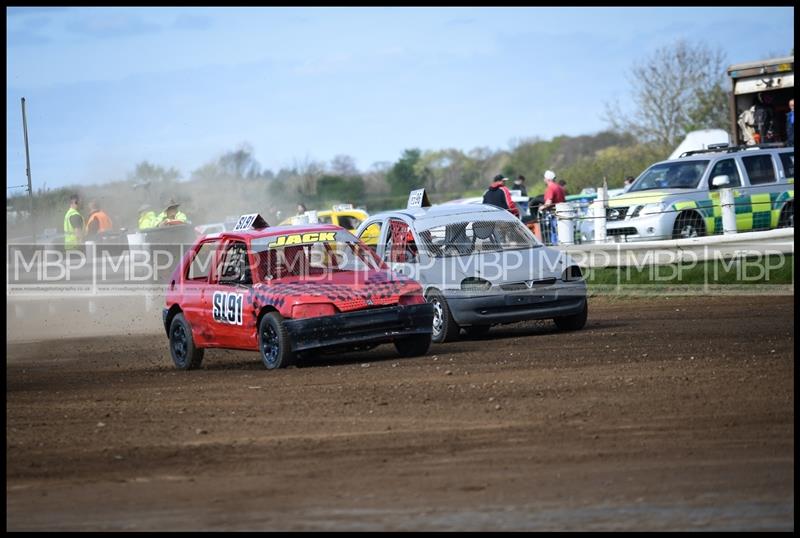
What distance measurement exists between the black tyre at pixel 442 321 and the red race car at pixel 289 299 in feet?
3.52

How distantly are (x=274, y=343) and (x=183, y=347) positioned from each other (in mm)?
1602

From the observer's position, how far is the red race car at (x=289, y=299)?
11.3 m

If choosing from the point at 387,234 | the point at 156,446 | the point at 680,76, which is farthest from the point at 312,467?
the point at 680,76

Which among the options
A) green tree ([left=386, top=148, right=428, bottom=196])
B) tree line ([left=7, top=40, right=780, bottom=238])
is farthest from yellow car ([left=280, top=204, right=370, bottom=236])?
green tree ([left=386, top=148, right=428, bottom=196])

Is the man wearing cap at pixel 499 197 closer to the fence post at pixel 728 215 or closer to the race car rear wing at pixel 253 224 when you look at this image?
the fence post at pixel 728 215

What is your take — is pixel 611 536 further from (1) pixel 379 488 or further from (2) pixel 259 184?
(2) pixel 259 184

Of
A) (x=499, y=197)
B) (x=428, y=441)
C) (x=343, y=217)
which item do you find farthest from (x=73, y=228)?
(x=428, y=441)

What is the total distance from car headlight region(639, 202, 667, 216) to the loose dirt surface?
7.39 m

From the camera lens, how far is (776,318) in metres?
13.9

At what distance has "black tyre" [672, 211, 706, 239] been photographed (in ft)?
64.1

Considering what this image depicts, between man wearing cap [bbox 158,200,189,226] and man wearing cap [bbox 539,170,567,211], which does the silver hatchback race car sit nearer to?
man wearing cap [bbox 158,200,189,226]

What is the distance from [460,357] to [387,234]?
3.15 metres

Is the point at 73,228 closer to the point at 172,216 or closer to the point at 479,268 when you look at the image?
the point at 172,216

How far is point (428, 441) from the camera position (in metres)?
7.46
